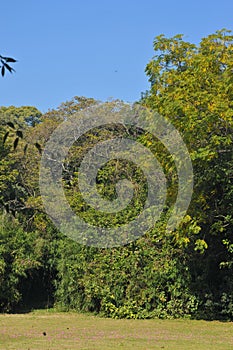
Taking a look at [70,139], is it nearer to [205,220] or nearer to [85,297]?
[85,297]

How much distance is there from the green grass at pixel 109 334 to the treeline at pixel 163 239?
34.0 inches

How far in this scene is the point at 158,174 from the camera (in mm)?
13742

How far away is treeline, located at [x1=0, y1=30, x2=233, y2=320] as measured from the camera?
11836mm

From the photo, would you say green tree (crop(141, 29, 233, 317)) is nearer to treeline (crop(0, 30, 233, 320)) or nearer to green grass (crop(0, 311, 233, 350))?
treeline (crop(0, 30, 233, 320))

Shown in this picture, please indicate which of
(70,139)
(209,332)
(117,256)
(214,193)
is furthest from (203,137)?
(70,139)

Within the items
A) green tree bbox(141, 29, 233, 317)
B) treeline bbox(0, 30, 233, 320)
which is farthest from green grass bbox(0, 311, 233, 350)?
green tree bbox(141, 29, 233, 317)

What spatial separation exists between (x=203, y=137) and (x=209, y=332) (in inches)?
164

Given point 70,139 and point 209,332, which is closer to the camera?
point 209,332

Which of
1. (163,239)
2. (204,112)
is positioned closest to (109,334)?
(163,239)

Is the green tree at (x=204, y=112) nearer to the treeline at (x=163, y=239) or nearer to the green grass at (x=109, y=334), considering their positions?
the treeline at (x=163, y=239)

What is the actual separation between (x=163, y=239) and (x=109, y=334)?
386 cm

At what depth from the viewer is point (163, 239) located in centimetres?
1501

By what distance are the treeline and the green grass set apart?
864 mm

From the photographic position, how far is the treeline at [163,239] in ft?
38.8
